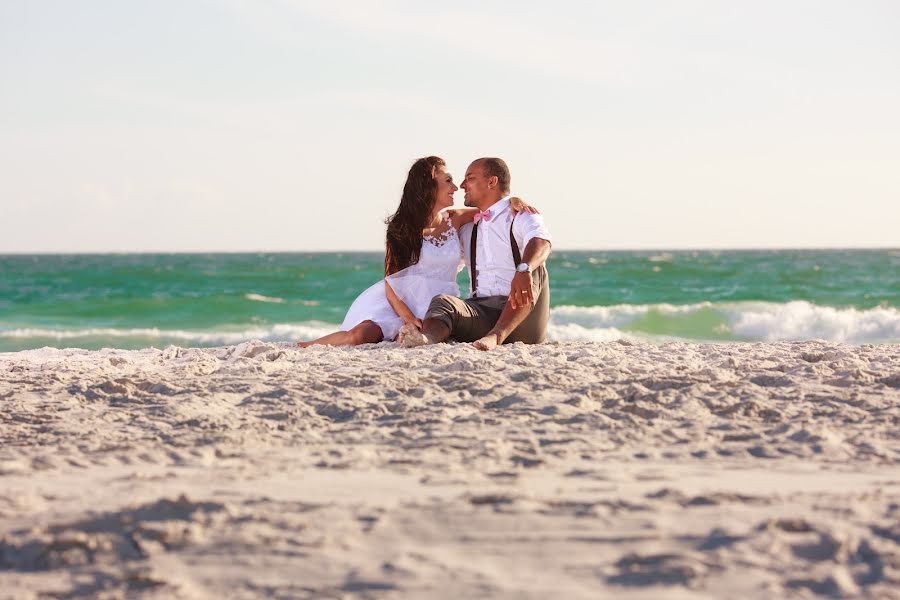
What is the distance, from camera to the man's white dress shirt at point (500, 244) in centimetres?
593

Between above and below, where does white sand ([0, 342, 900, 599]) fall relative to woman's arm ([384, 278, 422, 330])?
below

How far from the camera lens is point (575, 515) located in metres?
2.62

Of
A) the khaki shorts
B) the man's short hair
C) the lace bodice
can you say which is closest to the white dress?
the lace bodice

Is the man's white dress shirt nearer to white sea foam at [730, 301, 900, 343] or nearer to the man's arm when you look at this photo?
the man's arm

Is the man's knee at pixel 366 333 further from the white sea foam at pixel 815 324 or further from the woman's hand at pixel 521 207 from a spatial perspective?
the white sea foam at pixel 815 324

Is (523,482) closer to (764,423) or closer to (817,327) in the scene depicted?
(764,423)

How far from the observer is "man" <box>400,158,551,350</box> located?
583cm

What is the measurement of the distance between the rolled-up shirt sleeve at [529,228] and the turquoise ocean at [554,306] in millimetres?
6955

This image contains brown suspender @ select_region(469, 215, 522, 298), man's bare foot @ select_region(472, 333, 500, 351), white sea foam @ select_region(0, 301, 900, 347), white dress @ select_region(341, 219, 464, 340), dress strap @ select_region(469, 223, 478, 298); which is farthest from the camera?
white sea foam @ select_region(0, 301, 900, 347)

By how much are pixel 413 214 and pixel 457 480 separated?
3568 millimetres

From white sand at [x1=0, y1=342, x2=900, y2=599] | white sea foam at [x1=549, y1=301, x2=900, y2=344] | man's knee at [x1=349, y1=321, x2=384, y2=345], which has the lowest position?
white sea foam at [x1=549, y1=301, x2=900, y2=344]

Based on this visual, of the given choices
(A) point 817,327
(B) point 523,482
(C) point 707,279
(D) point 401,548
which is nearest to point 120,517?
(D) point 401,548

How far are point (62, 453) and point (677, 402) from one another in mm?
2403

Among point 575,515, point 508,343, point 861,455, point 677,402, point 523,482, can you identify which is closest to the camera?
point 575,515
